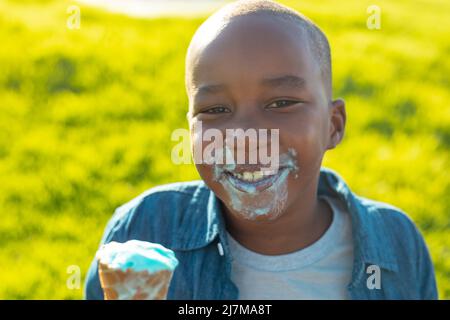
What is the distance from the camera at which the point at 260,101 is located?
7.88 ft

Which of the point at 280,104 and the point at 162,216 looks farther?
the point at 162,216

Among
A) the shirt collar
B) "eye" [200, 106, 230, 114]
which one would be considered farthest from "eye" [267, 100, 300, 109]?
the shirt collar

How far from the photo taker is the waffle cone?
1.83 metres

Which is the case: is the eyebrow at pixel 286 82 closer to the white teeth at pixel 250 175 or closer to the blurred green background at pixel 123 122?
the white teeth at pixel 250 175

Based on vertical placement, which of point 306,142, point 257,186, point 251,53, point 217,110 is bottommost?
point 257,186

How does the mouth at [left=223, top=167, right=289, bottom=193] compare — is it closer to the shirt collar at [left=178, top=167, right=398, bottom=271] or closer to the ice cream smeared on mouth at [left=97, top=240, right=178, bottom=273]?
the shirt collar at [left=178, top=167, right=398, bottom=271]

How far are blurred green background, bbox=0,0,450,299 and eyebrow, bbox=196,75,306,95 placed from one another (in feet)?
5.11

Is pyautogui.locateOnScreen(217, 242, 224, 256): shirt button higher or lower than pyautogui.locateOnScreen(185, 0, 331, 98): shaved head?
lower

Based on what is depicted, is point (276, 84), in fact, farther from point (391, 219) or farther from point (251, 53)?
point (391, 219)

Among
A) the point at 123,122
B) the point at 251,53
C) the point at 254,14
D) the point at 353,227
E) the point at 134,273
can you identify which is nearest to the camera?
the point at 134,273

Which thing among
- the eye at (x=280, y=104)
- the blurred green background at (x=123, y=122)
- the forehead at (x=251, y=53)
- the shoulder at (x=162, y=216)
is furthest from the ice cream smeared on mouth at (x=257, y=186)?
the blurred green background at (x=123, y=122)

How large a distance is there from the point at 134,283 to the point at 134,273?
0.09 feet

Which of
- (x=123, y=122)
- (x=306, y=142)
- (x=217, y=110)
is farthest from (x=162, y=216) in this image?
(x=123, y=122)

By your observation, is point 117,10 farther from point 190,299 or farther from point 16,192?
point 190,299
